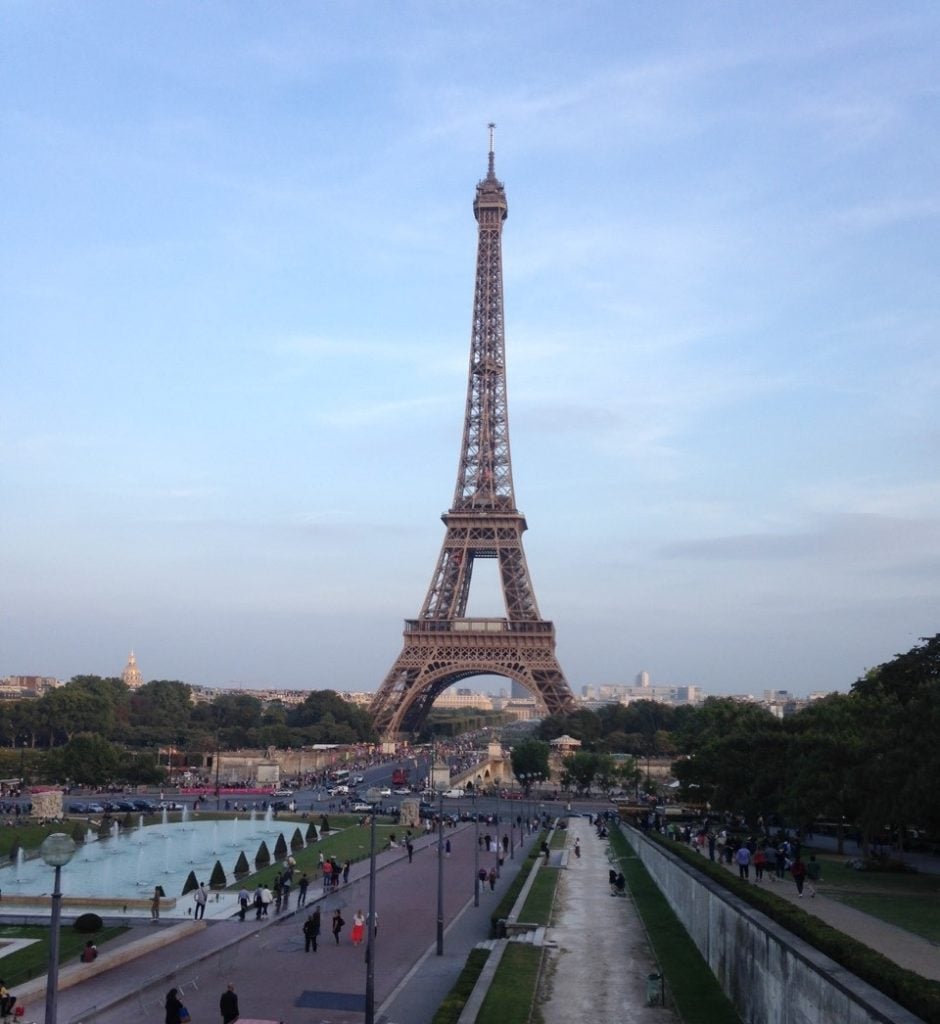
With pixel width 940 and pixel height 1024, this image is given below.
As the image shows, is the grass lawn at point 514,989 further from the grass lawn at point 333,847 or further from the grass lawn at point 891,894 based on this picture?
the grass lawn at point 333,847

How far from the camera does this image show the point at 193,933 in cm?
2791

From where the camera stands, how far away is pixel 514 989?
1945 centimetres

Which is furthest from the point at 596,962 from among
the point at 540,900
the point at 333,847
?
the point at 333,847

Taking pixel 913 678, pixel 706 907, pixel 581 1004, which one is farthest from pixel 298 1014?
pixel 913 678

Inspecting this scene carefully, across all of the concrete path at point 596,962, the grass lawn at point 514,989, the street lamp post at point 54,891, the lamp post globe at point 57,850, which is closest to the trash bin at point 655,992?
the concrete path at point 596,962

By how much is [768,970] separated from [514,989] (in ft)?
18.9

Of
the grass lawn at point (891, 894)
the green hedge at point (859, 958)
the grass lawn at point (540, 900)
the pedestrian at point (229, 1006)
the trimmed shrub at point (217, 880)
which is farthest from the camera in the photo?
the trimmed shrub at point (217, 880)

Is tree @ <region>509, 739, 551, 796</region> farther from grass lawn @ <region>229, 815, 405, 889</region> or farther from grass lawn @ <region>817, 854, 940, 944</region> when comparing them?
grass lawn @ <region>817, 854, 940, 944</region>

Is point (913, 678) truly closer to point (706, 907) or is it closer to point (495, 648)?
point (706, 907)

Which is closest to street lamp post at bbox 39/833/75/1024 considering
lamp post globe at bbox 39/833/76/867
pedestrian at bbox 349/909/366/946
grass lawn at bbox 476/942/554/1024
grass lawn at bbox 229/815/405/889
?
lamp post globe at bbox 39/833/76/867

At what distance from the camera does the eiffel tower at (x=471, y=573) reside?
309 ft

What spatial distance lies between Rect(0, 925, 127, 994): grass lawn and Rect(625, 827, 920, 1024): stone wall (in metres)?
12.0

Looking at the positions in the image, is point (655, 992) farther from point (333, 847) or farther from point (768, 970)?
point (333, 847)

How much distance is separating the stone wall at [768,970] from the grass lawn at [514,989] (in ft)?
10.4
